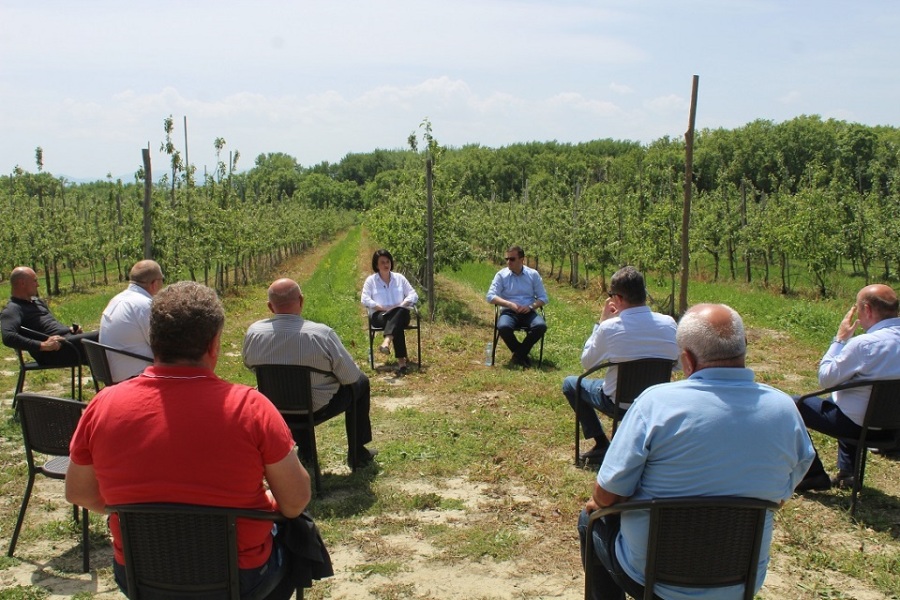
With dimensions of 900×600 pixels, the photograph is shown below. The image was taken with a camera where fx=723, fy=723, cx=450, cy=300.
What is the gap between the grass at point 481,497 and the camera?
3.61m

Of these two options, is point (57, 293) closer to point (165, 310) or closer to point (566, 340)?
point (566, 340)

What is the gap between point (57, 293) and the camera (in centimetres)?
2016

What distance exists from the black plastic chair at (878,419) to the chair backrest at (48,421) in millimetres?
4044

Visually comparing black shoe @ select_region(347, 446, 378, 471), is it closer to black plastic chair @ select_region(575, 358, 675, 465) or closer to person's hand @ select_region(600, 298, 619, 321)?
black plastic chair @ select_region(575, 358, 675, 465)

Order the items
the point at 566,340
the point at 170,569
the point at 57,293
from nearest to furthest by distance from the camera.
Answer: the point at 170,569 < the point at 566,340 < the point at 57,293

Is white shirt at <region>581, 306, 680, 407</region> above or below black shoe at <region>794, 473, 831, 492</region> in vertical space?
above

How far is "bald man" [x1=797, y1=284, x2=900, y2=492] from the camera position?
13.9 ft

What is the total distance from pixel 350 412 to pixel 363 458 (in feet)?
1.28

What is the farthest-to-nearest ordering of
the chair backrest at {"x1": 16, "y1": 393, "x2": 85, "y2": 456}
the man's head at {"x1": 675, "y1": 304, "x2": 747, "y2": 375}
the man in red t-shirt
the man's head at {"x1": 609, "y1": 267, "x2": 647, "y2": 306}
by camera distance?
the man's head at {"x1": 609, "y1": 267, "x2": 647, "y2": 306}, the chair backrest at {"x1": 16, "y1": 393, "x2": 85, "y2": 456}, the man's head at {"x1": 675, "y1": 304, "x2": 747, "y2": 375}, the man in red t-shirt

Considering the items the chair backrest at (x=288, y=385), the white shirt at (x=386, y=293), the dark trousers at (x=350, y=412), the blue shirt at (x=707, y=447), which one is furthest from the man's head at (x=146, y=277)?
the blue shirt at (x=707, y=447)

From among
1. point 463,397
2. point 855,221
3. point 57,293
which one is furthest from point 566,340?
point 57,293

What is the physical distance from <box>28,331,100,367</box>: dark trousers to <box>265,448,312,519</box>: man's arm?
492 centimetres

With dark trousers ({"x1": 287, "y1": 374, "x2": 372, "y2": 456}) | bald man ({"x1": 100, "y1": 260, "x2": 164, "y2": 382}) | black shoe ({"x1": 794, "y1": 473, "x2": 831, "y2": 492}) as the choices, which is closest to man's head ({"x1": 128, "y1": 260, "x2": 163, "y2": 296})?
bald man ({"x1": 100, "y1": 260, "x2": 164, "y2": 382})

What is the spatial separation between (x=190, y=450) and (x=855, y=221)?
19814mm
